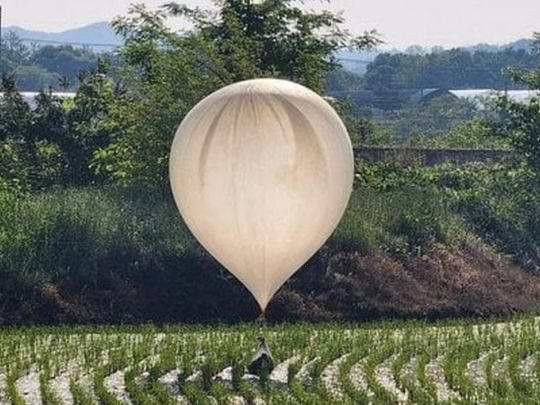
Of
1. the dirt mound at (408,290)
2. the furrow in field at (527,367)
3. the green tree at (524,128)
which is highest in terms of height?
the green tree at (524,128)

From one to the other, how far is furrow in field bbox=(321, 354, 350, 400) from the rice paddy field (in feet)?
0.07

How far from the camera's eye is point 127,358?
17.8 meters

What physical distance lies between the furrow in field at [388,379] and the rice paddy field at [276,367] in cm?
2

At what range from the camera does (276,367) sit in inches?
690

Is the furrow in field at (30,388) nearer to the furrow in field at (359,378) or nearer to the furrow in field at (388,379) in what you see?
the furrow in field at (359,378)

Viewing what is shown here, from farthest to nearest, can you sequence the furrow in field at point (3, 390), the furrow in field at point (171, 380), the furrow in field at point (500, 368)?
the furrow in field at point (500, 368)
the furrow in field at point (171, 380)
the furrow in field at point (3, 390)

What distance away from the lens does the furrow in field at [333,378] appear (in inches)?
626

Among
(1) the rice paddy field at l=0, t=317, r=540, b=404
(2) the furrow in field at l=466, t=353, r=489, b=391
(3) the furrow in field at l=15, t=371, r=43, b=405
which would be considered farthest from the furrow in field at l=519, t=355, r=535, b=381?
(3) the furrow in field at l=15, t=371, r=43, b=405

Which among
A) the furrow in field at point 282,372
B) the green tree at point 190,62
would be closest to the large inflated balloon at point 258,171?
the furrow in field at point 282,372

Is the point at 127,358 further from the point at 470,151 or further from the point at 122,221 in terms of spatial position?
the point at 470,151

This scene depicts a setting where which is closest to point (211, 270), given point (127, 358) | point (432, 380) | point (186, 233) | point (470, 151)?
point (186, 233)

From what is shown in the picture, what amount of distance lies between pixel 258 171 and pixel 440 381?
3624 mm

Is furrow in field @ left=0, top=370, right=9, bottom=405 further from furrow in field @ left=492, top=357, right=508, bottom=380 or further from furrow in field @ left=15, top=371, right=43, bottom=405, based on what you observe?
furrow in field @ left=492, top=357, right=508, bottom=380

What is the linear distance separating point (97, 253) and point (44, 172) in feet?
27.8
